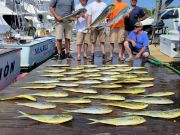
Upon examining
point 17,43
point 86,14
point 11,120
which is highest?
point 86,14

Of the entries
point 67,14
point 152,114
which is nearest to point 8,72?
point 67,14

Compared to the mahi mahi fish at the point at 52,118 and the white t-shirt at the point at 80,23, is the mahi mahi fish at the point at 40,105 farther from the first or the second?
the white t-shirt at the point at 80,23

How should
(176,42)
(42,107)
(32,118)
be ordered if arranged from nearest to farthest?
(32,118), (42,107), (176,42)

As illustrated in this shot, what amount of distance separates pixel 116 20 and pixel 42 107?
431 centimetres

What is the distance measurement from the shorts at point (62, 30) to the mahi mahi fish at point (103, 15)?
101 centimetres

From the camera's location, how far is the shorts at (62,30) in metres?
8.71

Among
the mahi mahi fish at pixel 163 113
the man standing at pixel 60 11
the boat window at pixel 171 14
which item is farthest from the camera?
the boat window at pixel 171 14

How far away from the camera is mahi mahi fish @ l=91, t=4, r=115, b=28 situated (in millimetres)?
7812

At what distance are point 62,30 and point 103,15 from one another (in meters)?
1.38

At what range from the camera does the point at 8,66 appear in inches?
331

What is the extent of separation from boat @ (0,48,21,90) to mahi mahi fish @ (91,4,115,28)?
2061mm

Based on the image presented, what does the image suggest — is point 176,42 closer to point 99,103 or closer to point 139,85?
point 139,85

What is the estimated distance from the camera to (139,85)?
219 inches

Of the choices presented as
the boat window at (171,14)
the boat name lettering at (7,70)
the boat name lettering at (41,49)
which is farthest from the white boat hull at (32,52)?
the boat window at (171,14)
